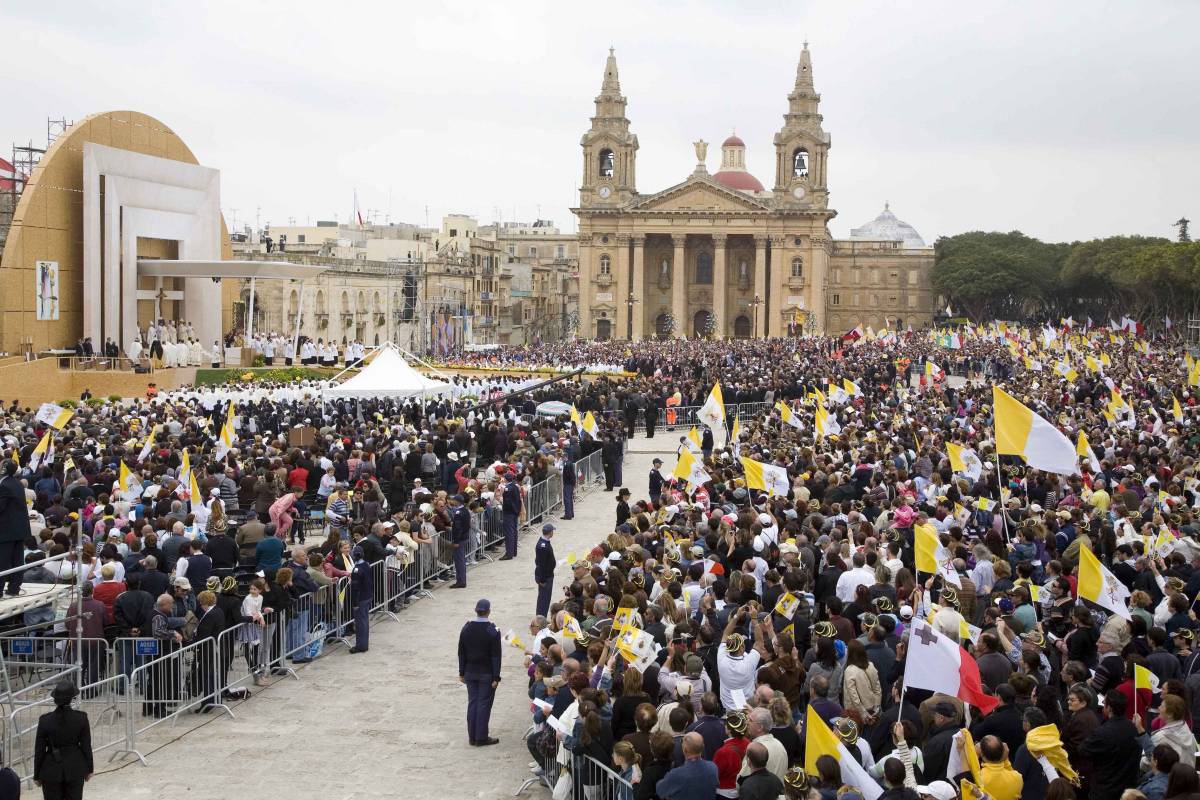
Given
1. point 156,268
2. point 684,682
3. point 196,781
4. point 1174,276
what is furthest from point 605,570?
point 1174,276

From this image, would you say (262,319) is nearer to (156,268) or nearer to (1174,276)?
(156,268)

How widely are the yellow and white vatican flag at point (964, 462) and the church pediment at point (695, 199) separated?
86.8 m

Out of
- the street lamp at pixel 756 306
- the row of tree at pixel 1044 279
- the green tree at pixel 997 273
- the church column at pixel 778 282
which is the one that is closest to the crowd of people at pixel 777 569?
the row of tree at pixel 1044 279

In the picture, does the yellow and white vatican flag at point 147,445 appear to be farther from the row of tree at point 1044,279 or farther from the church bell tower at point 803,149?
the church bell tower at point 803,149

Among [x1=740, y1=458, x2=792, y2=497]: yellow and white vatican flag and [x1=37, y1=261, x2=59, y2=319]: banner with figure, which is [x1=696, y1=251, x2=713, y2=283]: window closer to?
[x1=37, y1=261, x2=59, y2=319]: banner with figure

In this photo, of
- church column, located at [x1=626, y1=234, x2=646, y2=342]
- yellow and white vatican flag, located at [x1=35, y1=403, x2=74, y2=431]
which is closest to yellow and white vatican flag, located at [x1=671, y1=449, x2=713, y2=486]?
yellow and white vatican flag, located at [x1=35, y1=403, x2=74, y2=431]

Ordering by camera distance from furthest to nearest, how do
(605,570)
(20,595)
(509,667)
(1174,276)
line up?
(1174,276)
(509,667)
(605,570)
(20,595)

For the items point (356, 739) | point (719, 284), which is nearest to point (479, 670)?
A: point (356, 739)

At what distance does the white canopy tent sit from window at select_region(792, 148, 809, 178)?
76.5m

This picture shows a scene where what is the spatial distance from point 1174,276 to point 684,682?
7804cm

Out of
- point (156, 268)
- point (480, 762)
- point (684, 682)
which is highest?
point (156, 268)

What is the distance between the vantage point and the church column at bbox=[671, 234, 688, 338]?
107812 millimetres

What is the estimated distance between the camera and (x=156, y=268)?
47.5m

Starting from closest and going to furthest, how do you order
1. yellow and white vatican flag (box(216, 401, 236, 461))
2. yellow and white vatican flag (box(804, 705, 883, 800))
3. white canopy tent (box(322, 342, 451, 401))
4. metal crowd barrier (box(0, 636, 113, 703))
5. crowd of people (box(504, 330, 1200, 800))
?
yellow and white vatican flag (box(804, 705, 883, 800)) → crowd of people (box(504, 330, 1200, 800)) → metal crowd barrier (box(0, 636, 113, 703)) → yellow and white vatican flag (box(216, 401, 236, 461)) → white canopy tent (box(322, 342, 451, 401))
